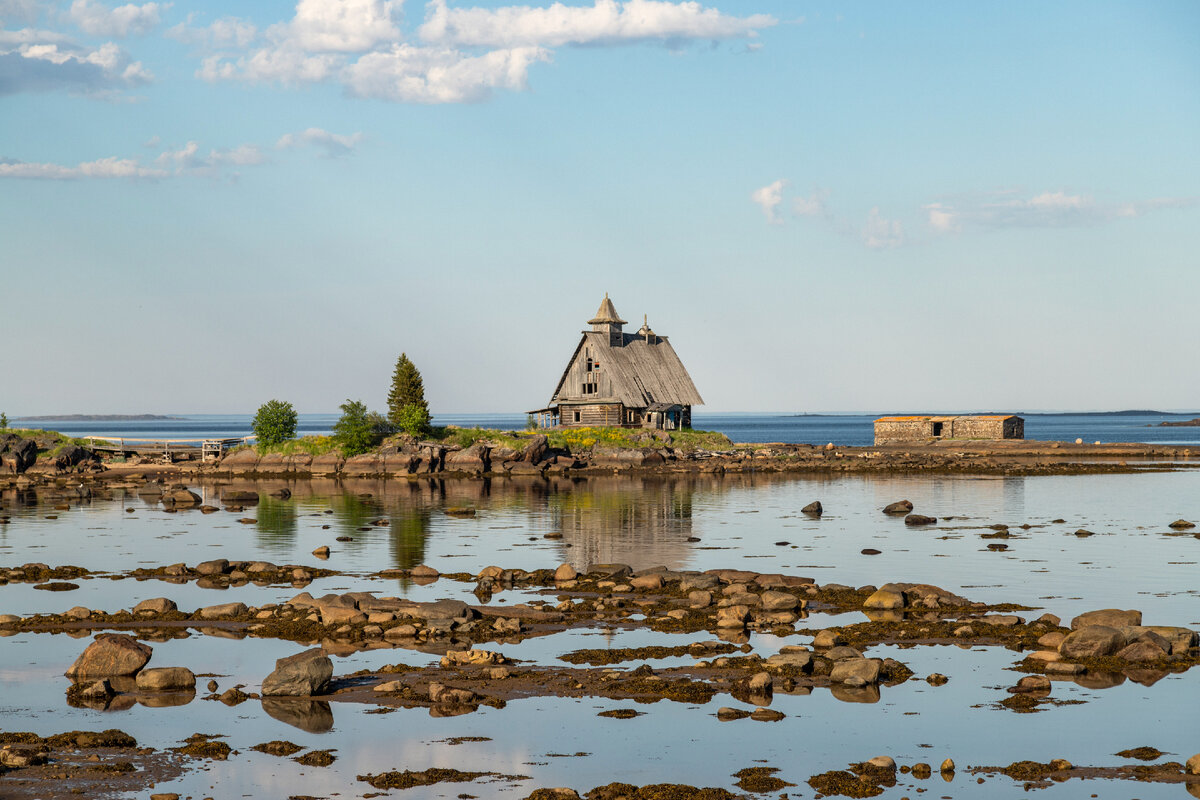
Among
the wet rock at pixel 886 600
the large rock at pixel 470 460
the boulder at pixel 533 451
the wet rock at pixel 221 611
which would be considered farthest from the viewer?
the boulder at pixel 533 451

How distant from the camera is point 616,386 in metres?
95.9

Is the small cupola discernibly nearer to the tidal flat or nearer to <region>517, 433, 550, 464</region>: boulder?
<region>517, 433, 550, 464</region>: boulder

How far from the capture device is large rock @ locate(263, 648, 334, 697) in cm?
1934

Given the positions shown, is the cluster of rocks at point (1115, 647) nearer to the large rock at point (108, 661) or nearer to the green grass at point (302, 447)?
the large rock at point (108, 661)

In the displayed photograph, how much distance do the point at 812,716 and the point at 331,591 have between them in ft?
54.5

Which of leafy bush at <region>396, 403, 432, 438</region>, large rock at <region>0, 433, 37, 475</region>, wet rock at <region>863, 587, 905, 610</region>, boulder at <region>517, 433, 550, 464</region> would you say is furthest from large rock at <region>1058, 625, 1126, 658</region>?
large rock at <region>0, 433, 37, 475</region>

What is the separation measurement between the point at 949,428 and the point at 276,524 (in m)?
78.4

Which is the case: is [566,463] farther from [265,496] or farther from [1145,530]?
[1145,530]

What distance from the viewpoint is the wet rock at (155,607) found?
89.4 feet

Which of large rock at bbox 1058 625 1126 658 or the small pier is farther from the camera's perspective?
the small pier

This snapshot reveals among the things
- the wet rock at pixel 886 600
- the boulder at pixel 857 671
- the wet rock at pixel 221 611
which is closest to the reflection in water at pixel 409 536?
the wet rock at pixel 221 611

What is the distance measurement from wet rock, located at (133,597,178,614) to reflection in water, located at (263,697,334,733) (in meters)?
9.42

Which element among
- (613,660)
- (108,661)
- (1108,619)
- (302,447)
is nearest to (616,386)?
(302,447)

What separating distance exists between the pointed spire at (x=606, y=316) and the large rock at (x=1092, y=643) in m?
78.7
